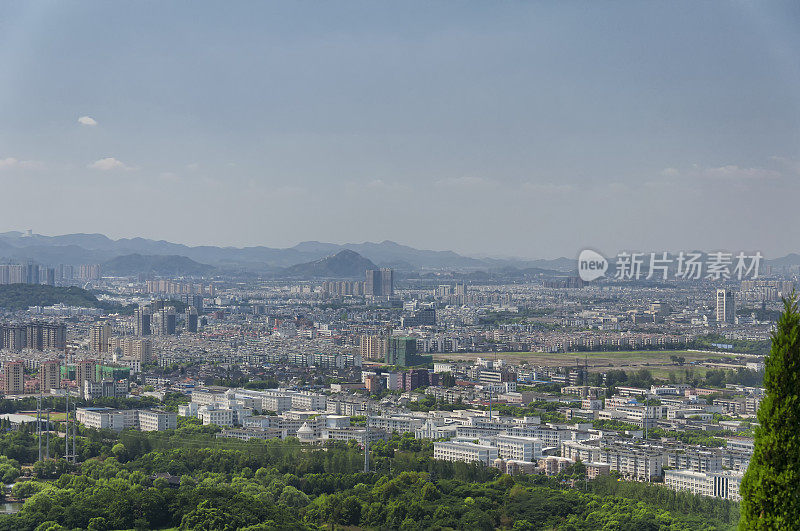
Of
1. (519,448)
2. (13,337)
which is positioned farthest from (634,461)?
(13,337)

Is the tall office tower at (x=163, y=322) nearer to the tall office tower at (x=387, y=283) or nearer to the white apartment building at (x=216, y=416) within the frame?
the tall office tower at (x=387, y=283)

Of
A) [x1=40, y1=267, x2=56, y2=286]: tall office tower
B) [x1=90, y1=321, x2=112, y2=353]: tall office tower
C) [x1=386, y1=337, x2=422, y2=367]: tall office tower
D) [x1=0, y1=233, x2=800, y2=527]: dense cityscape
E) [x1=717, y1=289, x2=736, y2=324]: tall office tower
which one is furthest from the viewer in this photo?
[x1=40, y1=267, x2=56, y2=286]: tall office tower

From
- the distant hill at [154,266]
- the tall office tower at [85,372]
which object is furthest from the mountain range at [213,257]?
the tall office tower at [85,372]

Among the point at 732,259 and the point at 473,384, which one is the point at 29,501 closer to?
the point at 732,259

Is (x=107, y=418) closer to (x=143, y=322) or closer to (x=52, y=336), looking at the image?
(x=52, y=336)

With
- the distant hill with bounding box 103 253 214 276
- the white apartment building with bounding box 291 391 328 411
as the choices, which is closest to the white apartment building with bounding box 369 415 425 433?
the white apartment building with bounding box 291 391 328 411

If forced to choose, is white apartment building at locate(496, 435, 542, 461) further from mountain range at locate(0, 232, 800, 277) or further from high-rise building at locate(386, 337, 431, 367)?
mountain range at locate(0, 232, 800, 277)

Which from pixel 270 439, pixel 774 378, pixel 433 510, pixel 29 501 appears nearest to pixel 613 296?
pixel 270 439
